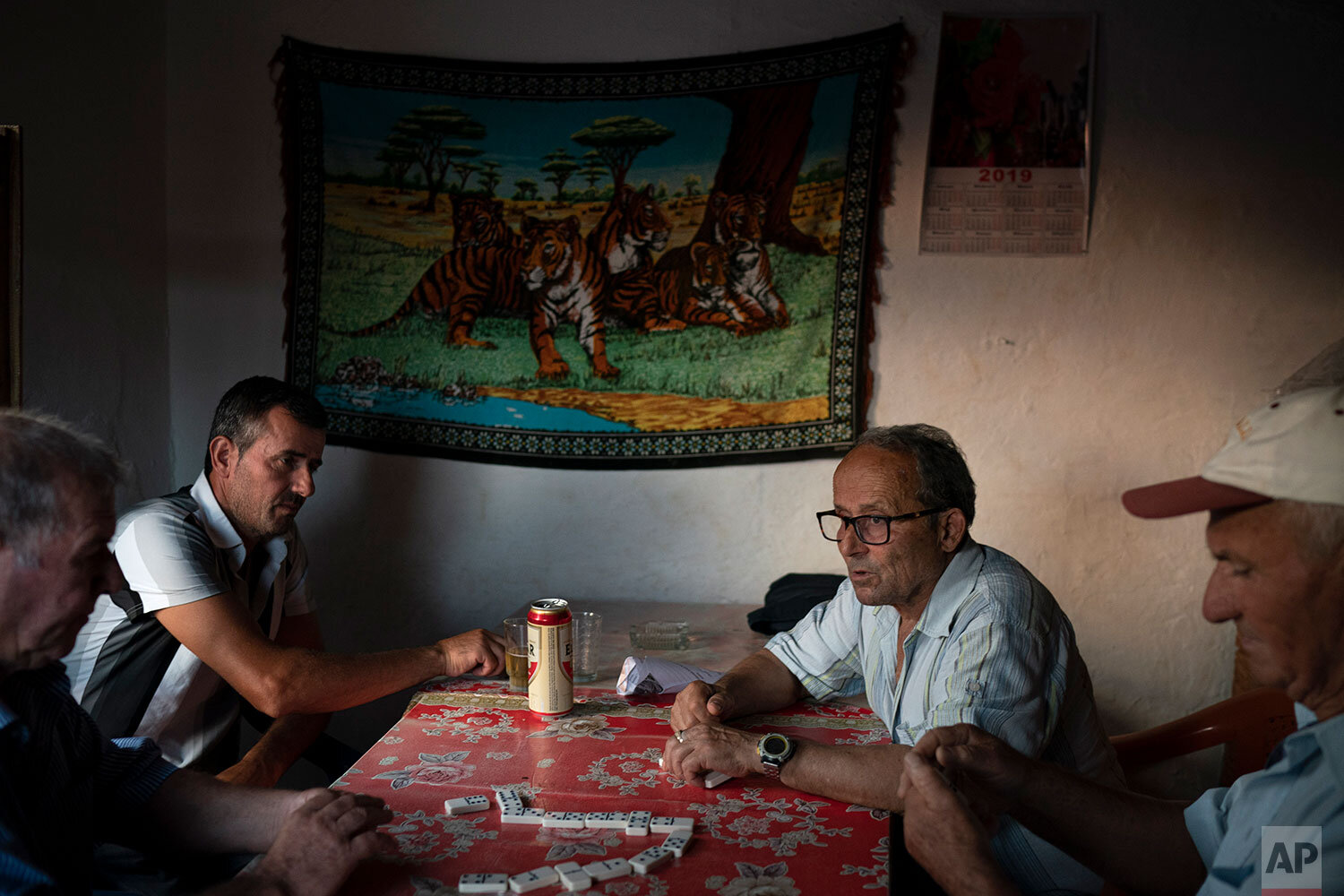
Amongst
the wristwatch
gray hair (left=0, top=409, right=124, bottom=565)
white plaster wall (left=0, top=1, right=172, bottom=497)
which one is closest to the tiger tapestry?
white plaster wall (left=0, top=1, right=172, bottom=497)

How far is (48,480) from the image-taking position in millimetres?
1231

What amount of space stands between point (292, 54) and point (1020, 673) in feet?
10.0

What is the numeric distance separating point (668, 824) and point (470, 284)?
227 centimetres

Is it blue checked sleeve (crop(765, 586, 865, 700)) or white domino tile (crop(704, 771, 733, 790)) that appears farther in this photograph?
blue checked sleeve (crop(765, 586, 865, 700))

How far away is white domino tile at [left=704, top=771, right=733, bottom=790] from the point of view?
5.43 ft

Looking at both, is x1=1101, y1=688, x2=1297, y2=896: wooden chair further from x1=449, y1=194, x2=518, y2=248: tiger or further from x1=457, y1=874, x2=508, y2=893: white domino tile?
x1=449, y1=194, x2=518, y2=248: tiger

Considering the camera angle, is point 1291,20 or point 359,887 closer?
point 359,887

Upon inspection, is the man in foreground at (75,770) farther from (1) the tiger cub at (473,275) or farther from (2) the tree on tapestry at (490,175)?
(2) the tree on tapestry at (490,175)

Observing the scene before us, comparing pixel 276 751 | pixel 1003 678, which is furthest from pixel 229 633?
pixel 1003 678

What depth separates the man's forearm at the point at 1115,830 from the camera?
4.86 feet

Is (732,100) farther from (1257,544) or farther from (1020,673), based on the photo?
(1257,544)

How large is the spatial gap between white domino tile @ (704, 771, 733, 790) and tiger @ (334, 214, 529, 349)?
6.58ft

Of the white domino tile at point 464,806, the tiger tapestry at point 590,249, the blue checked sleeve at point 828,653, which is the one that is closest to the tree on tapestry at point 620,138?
the tiger tapestry at point 590,249

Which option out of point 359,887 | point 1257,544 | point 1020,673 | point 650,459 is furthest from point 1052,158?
point 359,887
